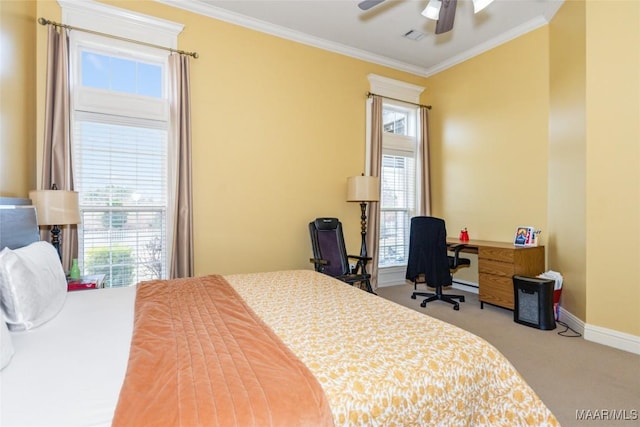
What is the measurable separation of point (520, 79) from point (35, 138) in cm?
522

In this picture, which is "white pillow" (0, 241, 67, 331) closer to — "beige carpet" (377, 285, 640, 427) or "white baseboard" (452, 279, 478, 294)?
"beige carpet" (377, 285, 640, 427)

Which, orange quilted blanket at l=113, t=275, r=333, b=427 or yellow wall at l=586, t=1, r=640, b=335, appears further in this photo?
yellow wall at l=586, t=1, r=640, b=335

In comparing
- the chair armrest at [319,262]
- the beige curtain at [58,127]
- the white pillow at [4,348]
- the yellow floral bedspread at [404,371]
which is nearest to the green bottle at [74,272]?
the beige curtain at [58,127]

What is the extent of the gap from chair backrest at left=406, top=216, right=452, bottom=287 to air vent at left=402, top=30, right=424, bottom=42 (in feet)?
7.56

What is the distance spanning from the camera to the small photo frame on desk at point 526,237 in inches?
151

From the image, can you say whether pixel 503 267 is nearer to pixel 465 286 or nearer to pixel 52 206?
pixel 465 286

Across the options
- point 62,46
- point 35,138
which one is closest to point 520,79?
point 62,46

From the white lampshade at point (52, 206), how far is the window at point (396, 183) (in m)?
3.71

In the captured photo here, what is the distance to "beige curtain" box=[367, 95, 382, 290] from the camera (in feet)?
15.1

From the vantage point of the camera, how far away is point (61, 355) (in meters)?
1.23

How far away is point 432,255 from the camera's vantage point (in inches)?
151

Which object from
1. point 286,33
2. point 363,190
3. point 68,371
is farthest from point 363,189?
point 68,371

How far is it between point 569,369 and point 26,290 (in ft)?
11.1

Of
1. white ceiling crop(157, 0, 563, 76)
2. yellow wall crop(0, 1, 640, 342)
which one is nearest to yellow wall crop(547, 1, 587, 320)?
yellow wall crop(0, 1, 640, 342)
